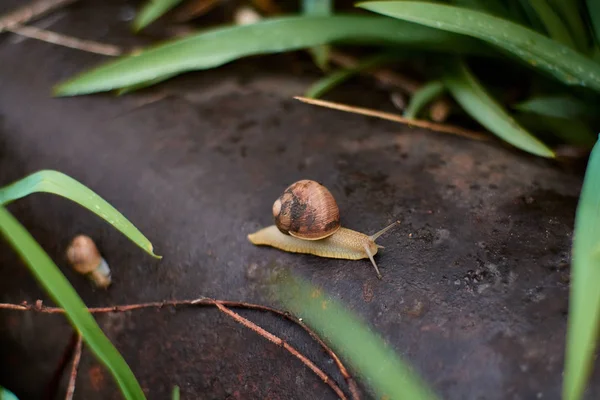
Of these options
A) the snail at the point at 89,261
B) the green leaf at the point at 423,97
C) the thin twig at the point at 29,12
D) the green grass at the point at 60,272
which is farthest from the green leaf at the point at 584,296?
the thin twig at the point at 29,12

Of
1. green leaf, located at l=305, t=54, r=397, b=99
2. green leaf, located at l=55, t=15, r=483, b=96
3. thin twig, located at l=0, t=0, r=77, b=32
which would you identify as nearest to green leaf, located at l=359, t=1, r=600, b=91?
green leaf, located at l=55, t=15, r=483, b=96

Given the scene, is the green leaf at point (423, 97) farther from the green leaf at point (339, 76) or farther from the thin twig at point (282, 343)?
the thin twig at point (282, 343)

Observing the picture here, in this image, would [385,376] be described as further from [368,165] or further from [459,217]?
[368,165]

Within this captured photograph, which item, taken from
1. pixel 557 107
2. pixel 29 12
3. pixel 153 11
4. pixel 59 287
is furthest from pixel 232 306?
pixel 29 12

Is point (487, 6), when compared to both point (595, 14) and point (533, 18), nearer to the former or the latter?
point (533, 18)

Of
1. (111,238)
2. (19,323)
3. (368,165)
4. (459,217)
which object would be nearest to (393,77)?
(368,165)

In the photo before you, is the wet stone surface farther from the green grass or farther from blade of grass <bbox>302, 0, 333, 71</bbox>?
the green grass
